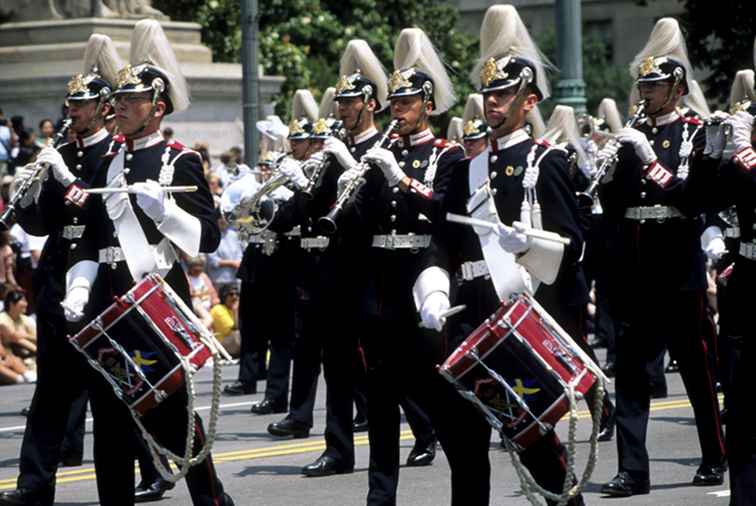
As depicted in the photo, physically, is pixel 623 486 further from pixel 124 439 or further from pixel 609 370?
pixel 609 370

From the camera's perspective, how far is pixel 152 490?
10.7 metres

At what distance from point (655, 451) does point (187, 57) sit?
12675 mm

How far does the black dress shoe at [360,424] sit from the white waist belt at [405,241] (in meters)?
3.87

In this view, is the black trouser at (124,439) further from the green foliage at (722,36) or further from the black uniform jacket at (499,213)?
the green foliage at (722,36)

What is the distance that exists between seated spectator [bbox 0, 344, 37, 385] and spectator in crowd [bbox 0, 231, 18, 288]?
2.67 feet

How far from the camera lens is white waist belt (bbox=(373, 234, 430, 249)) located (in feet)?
31.5

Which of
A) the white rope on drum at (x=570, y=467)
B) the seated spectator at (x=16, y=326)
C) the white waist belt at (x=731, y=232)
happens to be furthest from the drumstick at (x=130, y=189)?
the seated spectator at (x=16, y=326)

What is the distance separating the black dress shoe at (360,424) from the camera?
1338 centimetres

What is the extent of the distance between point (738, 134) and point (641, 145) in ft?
6.08

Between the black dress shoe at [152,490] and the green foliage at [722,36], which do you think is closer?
the black dress shoe at [152,490]

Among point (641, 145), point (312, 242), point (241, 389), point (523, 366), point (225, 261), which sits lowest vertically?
point (241, 389)

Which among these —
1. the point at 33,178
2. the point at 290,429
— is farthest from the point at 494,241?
the point at 290,429

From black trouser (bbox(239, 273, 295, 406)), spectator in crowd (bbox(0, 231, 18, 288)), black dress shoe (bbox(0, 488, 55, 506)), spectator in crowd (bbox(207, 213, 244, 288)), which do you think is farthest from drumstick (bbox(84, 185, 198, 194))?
spectator in crowd (bbox(207, 213, 244, 288))

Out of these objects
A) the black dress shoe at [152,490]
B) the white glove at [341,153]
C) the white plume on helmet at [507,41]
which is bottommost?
the black dress shoe at [152,490]
